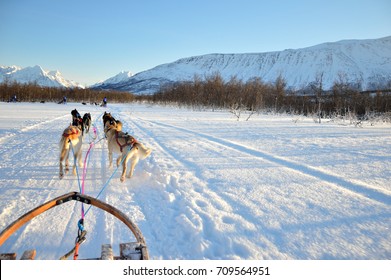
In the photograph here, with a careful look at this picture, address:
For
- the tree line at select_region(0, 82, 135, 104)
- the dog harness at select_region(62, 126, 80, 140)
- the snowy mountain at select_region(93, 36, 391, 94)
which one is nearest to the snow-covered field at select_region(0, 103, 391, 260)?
the dog harness at select_region(62, 126, 80, 140)

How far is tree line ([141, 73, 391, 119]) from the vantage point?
28.5 metres

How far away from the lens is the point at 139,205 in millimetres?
3451

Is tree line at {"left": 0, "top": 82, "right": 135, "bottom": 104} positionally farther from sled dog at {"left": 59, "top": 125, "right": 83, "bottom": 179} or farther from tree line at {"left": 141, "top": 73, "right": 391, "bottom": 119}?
sled dog at {"left": 59, "top": 125, "right": 83, "bottom": 179}

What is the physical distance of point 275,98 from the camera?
31.8 meters

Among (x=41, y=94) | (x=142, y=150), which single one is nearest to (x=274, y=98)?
(x=142, y=150)

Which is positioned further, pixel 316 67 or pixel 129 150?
pixel 316 67

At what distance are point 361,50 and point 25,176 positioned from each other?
237 metres

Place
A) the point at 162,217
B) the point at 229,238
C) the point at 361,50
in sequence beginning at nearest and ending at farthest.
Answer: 1. the point at 229,238
2. the point at 162,217
3. the point at 361,50

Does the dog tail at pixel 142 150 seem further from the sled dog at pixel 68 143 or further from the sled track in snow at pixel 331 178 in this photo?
the sled track in snow at pixel 331 178

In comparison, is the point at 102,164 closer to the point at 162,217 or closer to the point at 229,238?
the point at 162,217

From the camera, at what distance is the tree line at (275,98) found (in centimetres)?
2853

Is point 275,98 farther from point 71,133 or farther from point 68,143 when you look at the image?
point 68,143

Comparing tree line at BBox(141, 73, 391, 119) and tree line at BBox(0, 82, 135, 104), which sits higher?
tree line at BBox(0, 82, 135, 104)
